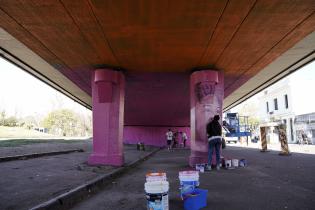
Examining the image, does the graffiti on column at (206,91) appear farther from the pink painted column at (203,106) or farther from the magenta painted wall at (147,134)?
the magenta painted wall at (147,134)

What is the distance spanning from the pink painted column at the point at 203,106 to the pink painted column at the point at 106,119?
315 centimetres

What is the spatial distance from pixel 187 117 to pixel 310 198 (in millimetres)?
22905

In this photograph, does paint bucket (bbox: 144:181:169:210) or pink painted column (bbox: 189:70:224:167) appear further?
pink painted column (bbox: 189:70:224:167)

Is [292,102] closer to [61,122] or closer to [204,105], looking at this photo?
[204,105]

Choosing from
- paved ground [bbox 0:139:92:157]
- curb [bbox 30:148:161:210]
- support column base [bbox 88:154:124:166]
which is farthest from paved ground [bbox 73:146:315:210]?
paved ground [bbox 0:139:92:157]

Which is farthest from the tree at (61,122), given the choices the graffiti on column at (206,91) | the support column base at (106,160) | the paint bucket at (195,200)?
the paint bucket at (195,200)

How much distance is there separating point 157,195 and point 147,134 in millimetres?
27774

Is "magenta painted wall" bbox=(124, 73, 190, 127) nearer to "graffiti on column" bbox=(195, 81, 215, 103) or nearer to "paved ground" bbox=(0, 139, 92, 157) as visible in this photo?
"graffiti on column" bbox=(195, 81, 215, 103)

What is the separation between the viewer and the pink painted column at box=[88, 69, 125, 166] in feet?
35.4

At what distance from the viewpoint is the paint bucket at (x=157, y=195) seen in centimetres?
369

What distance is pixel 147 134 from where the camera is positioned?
31.4 meters

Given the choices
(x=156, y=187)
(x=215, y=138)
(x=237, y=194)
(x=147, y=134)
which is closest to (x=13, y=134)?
(x=147, y=134)

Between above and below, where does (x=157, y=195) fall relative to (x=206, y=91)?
below

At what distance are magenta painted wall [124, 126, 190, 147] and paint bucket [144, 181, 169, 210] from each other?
27.1 m
